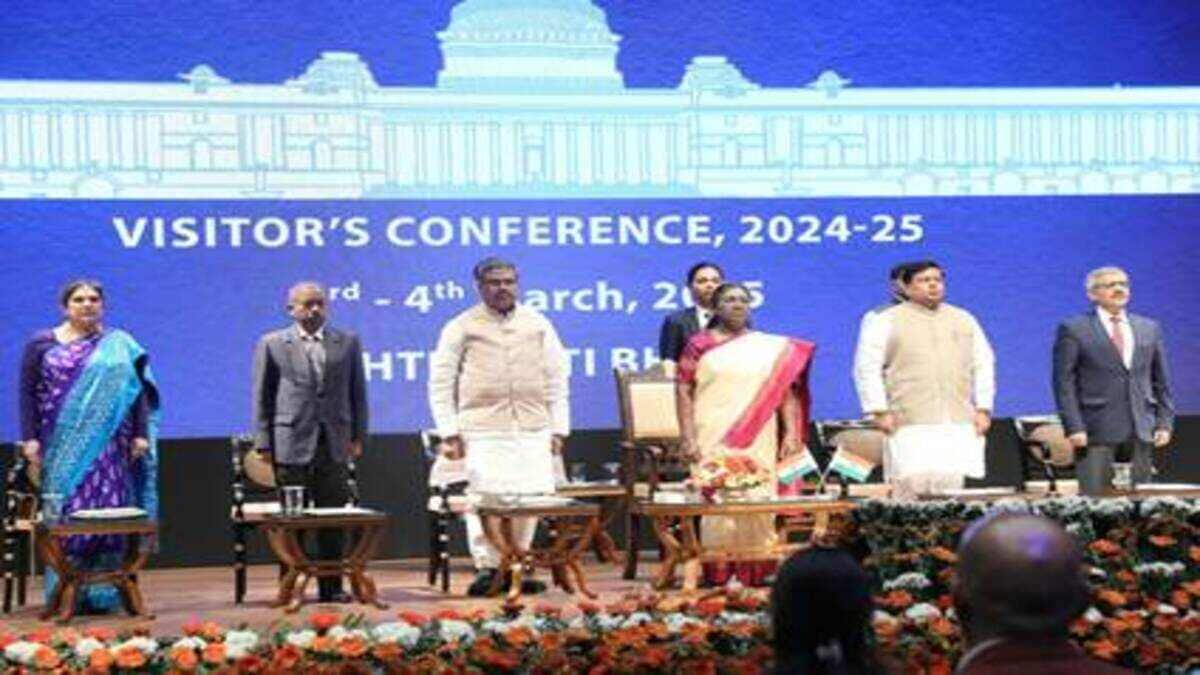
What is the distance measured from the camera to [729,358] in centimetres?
877

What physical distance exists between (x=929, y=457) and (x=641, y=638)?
4.45m

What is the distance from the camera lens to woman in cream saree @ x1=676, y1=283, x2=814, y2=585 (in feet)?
28.7

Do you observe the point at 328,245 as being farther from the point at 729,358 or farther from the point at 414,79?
the point at 729,358

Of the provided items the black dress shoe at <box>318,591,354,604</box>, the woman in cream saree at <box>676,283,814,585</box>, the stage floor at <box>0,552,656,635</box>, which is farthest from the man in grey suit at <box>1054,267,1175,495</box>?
the black dress shoe at <box>318,591,354,604</box>

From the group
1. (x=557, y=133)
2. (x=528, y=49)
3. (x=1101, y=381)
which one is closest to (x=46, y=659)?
(x=1101, y=381)

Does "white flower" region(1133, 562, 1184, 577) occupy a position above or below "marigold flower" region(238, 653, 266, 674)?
above

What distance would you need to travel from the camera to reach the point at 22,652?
16.7 feet

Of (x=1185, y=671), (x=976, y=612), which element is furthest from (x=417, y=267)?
(x=976, y=612)

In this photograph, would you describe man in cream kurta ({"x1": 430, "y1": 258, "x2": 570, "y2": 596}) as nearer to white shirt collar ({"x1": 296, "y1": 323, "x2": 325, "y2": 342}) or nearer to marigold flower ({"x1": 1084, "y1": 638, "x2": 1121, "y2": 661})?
white shirt collar ({"x1": 296, "y1": 323, "x2": 325, "y2": 342})

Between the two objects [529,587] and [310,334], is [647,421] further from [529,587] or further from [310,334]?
[310,334]

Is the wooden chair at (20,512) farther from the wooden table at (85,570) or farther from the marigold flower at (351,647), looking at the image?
the marigold flower at (351,647)

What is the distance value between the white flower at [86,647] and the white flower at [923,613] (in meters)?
1.82

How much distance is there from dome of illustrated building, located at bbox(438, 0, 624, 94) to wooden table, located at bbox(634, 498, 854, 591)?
8.90 ft

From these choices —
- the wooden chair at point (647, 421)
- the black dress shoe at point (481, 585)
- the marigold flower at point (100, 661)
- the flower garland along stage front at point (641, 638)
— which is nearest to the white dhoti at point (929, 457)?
the wooden chair at point (647, 421)
